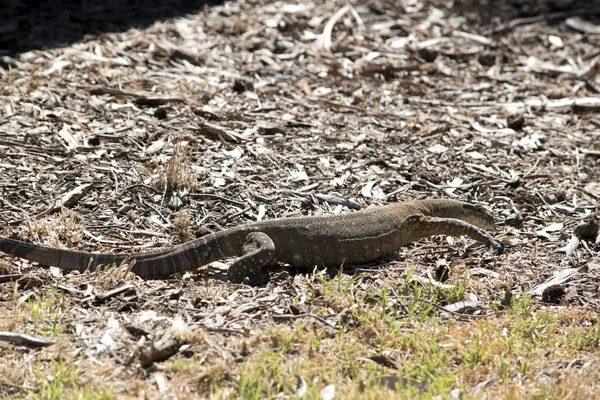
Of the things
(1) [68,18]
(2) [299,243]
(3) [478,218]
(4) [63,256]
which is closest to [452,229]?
(3) [478,218]

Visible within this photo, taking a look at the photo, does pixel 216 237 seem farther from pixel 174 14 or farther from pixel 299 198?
pixel 174 14

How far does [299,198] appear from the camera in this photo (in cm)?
827

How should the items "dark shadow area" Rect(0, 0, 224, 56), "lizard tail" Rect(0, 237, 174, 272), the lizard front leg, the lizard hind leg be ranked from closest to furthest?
1. "lizard tail" Rect(0, 237, 174, 272)
2. the lizard hind leg
3. the lizard front leg
4. "dark shadow area" Rect(0, 0, 224, 56)

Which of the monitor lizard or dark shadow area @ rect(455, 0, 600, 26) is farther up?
the monitor lizard

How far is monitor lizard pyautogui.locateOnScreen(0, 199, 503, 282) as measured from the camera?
6.44 m

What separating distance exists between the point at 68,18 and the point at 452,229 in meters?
7.82

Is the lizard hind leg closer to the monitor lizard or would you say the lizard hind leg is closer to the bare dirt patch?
the monitor lizard

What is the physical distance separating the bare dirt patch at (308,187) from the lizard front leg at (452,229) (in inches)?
6.5

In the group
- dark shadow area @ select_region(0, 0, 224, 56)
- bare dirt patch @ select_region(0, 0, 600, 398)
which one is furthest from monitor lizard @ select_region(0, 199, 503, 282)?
dark shadow area @ select_region(0, 0, 224, 56)

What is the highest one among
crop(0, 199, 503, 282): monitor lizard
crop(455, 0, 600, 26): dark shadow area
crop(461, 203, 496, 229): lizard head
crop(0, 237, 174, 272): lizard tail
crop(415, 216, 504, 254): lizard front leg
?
crop(0, 237, 174, 272): lizard tail

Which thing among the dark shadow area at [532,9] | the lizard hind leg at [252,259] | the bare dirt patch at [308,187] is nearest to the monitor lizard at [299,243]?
the lizard hind leg at [252,259]

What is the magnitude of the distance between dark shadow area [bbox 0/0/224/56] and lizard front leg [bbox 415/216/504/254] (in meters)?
6.62

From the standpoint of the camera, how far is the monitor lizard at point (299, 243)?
644 centimetres

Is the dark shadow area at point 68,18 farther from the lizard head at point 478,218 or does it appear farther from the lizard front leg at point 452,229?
the lizard head at point 478,218
